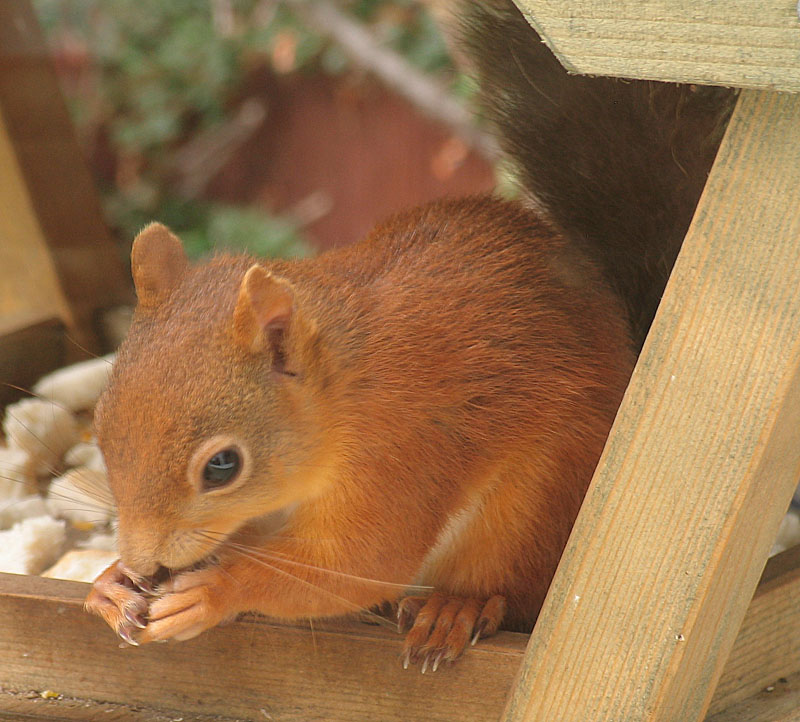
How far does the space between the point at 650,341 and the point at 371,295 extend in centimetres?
42

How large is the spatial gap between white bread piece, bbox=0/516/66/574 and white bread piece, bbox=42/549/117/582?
0.02 metres

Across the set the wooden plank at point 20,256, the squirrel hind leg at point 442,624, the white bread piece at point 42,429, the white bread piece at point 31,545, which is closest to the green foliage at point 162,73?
the wooden plank at point 20,256

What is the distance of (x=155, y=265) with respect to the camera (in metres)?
1.28

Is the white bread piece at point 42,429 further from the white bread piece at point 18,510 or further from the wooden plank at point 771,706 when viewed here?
the wooden plank at point 771,706

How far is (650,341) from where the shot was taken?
0.99 meters

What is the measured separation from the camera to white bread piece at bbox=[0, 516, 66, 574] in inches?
64.3

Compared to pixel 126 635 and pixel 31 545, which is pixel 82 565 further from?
pixel 126 635

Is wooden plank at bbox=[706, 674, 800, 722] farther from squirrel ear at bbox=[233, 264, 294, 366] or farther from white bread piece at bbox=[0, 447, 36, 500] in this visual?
white bread piece at bbox=[0, 447, 36, 500]

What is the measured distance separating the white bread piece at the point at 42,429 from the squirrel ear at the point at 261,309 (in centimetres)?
86

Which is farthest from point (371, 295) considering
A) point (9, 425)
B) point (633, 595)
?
point (9, 425)

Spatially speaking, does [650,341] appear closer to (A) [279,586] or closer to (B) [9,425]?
(A) [279,586]

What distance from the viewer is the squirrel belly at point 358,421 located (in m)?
1.15

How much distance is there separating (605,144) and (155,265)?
0.62m

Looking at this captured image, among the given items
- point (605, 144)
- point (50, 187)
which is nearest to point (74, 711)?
point (605, 144)
